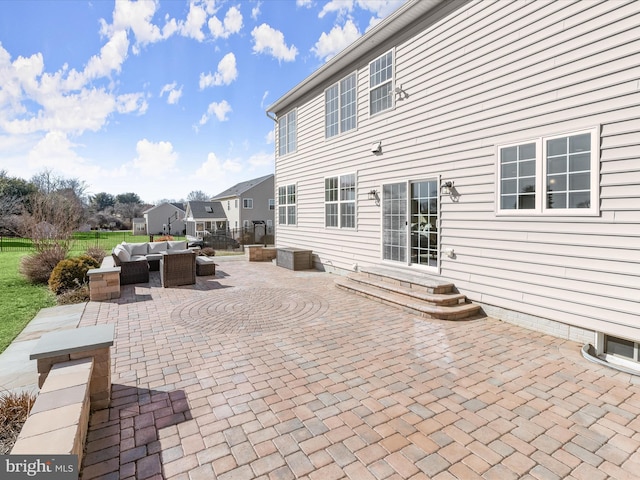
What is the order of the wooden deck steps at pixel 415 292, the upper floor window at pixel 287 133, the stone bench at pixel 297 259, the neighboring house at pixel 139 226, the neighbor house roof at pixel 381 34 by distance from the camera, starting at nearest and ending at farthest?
the wooden deck steps at pixel 415 292
the neighbor house roof at pixel 381 34
the stone bench at pixel 297 259
the upper floor window at pixel 287 133
the neighboring house at pixel 139 226

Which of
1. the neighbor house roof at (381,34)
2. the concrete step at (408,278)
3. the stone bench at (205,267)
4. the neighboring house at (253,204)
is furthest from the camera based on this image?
the neighboring house at (253,204)

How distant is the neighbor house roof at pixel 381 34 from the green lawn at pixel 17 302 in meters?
8.79

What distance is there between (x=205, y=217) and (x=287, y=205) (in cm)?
2861

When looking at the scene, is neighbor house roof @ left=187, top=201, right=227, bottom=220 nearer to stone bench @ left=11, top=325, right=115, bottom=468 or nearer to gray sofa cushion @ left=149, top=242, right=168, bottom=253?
gray sofa cushion @ left=149, top=242, right=168, bottom=253

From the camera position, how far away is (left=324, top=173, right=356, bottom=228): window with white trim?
8.80 metres

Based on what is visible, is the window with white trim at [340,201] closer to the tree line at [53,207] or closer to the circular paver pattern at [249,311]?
the circular paver pattern at [249,311]

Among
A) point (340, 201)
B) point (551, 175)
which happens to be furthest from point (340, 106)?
point (551, 175)

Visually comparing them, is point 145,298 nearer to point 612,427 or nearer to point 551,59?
point 612,427

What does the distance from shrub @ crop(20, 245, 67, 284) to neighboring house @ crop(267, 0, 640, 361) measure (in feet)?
28.1

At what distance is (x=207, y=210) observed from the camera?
38.7 metres

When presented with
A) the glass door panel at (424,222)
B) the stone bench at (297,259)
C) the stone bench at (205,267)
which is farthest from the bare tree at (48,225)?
the glass door panel at (424,222)

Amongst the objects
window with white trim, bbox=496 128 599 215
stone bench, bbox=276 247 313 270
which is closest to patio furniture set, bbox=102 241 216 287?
stone bench, bbox=276 247 313 270

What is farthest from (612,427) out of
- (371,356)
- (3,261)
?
(3,261)

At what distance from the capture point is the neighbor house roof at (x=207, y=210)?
3803 cm
